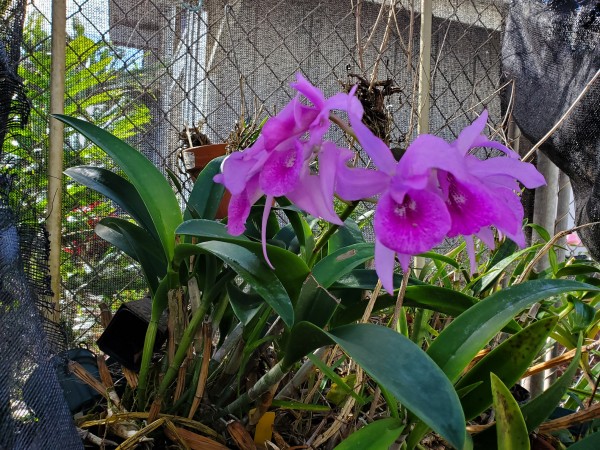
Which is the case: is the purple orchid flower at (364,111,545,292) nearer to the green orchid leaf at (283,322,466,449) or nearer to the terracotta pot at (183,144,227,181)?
the green orchid leaf at (283,322,466,449)

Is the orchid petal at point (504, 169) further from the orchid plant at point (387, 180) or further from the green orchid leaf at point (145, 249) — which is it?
the green orchid leaf at point (145, 249)

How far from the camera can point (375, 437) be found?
0.57m

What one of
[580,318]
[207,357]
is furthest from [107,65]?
[580,318]

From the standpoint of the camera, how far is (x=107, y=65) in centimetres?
159

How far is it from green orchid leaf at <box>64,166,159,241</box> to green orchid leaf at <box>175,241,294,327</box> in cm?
A: 20

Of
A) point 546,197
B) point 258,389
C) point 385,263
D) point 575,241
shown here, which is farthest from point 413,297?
point 575,241

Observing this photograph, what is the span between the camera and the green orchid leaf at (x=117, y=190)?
771mm

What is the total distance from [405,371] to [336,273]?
205mm

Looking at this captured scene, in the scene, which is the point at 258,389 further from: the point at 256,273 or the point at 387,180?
the point at 387,180

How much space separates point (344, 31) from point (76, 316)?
1.30 m

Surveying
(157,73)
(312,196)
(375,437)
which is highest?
(157,73)

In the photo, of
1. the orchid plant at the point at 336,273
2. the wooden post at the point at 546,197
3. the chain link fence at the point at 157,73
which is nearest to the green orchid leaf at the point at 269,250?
the orchid plant at the point at 336,273

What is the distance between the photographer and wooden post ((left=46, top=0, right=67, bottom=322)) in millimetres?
1175

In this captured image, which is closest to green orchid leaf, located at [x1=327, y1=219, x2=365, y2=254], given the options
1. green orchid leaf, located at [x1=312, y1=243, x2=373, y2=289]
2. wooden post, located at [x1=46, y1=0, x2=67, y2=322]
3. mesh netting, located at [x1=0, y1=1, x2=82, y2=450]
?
green orchid leaf, located at [x1=312, y1=243, x2=373, y2=289]
